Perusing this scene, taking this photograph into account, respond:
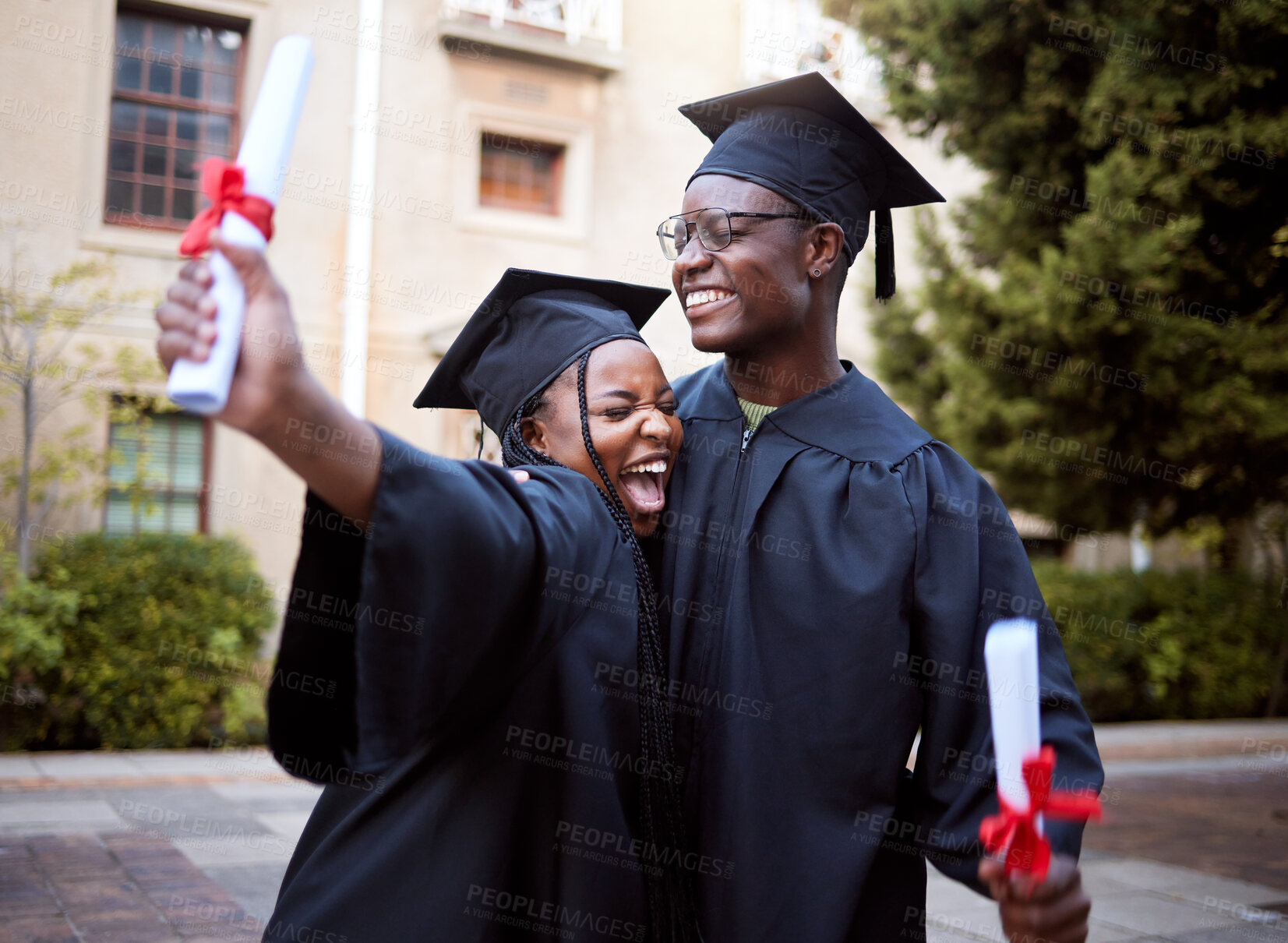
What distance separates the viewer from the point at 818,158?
2.39 meters

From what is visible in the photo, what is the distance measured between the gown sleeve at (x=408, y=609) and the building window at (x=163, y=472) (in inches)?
348

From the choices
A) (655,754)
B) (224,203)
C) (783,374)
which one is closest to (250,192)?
(224,203)

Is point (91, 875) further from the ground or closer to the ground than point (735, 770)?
closer to the ground

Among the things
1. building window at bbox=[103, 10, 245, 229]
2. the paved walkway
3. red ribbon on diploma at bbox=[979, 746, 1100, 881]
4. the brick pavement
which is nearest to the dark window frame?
building window at bbox=[103, 10, 245, 229]

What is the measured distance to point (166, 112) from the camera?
10.5 metres

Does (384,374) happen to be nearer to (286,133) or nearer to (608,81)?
(608,81)

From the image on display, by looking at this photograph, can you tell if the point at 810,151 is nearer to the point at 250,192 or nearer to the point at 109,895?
the point at 250,192

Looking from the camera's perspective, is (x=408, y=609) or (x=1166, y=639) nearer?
(x=408, y=609)

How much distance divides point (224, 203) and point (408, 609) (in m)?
0.48

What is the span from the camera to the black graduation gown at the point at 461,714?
138 centimetres

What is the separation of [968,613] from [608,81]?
11117mm

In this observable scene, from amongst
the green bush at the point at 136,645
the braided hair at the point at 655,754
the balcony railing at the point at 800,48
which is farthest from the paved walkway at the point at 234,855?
the balcony railing at the point at 800,48

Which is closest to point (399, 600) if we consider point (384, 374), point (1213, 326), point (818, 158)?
point (818, 158)

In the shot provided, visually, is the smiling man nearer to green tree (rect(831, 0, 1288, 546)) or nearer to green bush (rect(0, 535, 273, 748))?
green tree (rect(831, 0, 1288, 546))
